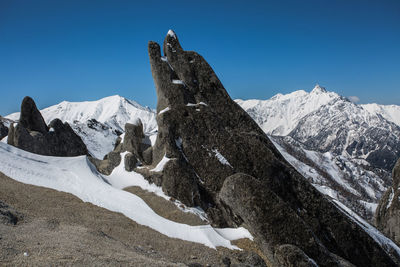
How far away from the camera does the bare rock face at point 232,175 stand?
17.2 meters

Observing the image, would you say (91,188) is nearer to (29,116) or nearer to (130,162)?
(130,162)

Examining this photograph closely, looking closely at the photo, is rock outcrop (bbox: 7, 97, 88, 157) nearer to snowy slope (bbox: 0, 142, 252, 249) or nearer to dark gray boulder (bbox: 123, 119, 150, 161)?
snowy slope (bbox: 0, 142, 252, 249)

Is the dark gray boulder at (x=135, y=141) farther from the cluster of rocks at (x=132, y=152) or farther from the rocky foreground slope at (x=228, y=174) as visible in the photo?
the rocky foreground slope at (x=228, y=174)

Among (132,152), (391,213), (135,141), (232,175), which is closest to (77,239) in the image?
(232,175)

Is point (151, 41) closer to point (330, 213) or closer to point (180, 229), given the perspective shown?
point (180, 229)

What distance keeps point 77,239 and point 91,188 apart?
11.5 m

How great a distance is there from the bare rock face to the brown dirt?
3.99 m

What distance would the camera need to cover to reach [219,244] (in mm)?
20812

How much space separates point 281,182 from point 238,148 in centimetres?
562

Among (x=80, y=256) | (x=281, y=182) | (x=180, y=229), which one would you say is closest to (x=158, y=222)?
(x=180, y=229)

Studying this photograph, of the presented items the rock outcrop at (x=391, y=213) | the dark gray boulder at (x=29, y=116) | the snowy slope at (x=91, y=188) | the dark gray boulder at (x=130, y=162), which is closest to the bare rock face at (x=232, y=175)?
the dark gray boulder at (x=130, y=162)

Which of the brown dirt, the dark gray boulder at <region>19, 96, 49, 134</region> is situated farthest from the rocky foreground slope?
the dark gray boulder at <region>19, 96, 49, 134</region>

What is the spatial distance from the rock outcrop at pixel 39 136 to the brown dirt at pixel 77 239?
23242mm

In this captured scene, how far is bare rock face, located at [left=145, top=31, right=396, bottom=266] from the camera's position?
56.4 ft
